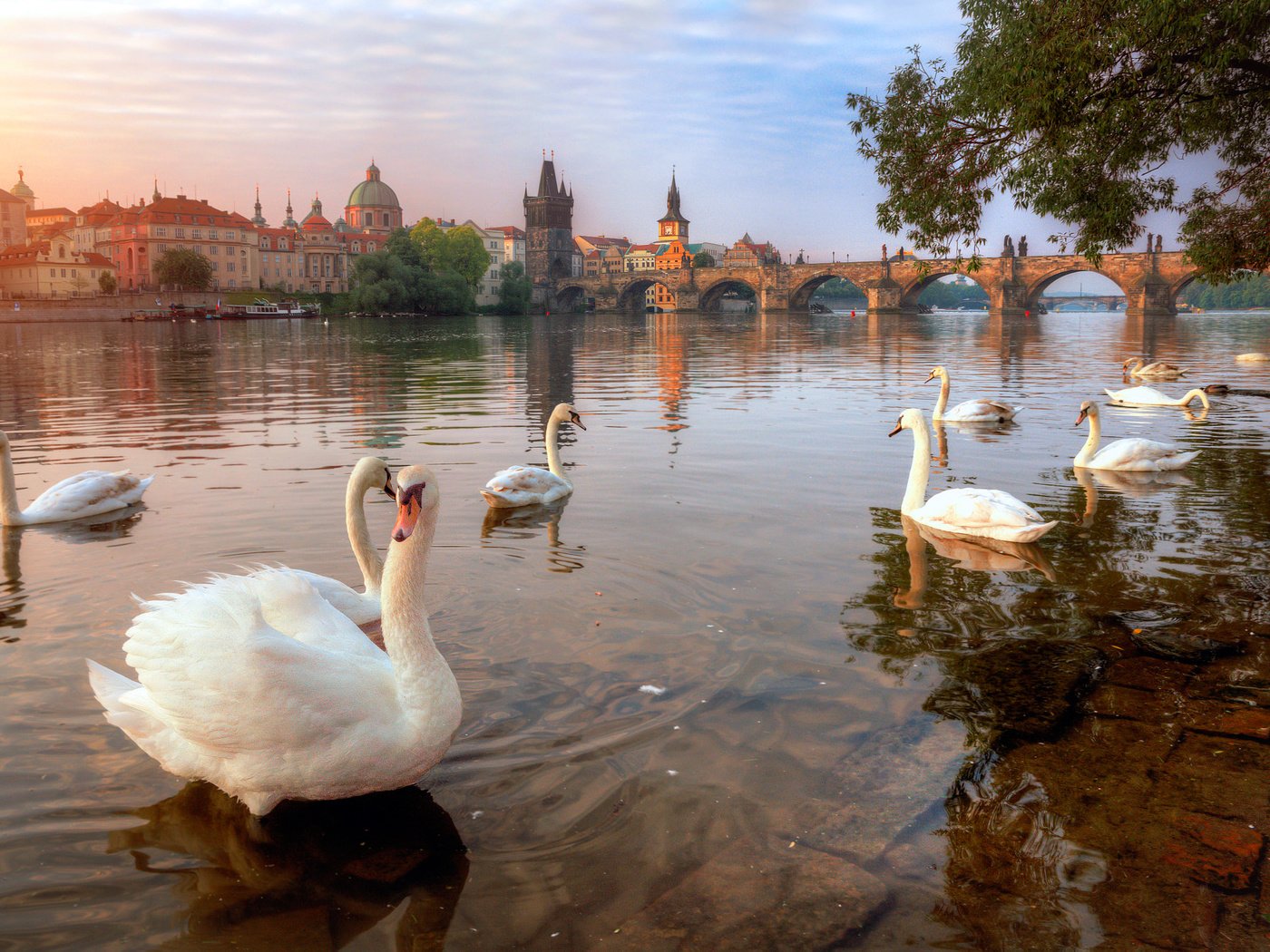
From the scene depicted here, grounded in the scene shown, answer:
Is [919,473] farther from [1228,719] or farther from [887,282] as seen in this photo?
[887,282]

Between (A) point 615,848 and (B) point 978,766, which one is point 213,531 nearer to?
(A) point 615,848

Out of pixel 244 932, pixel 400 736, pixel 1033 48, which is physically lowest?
pixel 244 932

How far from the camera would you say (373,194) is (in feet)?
477

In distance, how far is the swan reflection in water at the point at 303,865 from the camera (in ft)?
9.11

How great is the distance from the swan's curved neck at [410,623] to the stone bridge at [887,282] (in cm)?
6769

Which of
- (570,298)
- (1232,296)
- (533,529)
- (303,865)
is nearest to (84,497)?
(533,529)

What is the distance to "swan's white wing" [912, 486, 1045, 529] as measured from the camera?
22.2 feet

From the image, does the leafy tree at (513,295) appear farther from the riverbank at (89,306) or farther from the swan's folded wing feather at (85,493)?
the swan's folded wing feather at (85,493)

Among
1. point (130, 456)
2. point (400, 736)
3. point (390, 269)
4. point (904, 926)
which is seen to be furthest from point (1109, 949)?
point (390, 269)

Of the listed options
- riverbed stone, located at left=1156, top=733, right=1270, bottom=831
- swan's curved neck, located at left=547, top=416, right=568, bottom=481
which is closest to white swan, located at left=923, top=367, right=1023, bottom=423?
swan's curved neck, located at left=547, top=416, right=568, bottom=481

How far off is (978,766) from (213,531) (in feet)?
19.0

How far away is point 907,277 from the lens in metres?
97.5

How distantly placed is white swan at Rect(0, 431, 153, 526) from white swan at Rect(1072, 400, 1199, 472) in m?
8.99

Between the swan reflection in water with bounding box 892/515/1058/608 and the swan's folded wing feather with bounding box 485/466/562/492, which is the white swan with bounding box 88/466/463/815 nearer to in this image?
the swan reflection in water with bounding box 892/515/1058/608
